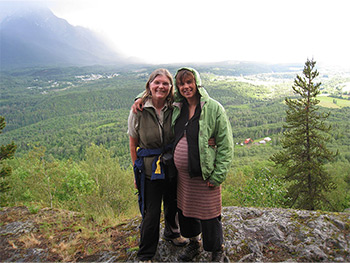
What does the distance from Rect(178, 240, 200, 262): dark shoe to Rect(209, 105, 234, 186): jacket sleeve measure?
117cm

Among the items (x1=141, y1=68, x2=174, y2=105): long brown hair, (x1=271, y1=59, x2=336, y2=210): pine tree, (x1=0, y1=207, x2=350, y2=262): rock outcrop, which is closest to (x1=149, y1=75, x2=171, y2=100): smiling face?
(x1=141, y1=68, x2=174, y2=105): long brown hair

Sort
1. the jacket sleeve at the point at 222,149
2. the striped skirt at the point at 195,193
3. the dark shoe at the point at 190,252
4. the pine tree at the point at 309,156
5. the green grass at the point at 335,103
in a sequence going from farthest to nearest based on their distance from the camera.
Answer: the green grass at the point at 335,103, the pine tree at the point at 309,156, the dark shoe at the point at 190,252, the striped skirt at the point at 195,193, the jacket sleeve at the point at 222,149

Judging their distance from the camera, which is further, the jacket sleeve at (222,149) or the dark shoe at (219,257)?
the dark shoe at (219,257)

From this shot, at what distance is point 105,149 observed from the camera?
1614 cm

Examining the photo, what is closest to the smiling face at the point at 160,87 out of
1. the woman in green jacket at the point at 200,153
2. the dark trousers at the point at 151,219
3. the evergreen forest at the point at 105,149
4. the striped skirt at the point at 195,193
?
the woman in green jacket at the point at 200,153

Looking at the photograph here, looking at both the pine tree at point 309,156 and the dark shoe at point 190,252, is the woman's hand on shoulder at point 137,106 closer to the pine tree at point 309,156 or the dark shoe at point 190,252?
the dark shoe at point 190,252

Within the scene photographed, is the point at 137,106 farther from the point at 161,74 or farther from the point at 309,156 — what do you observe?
the point at 309,156

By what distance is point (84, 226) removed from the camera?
4137mm

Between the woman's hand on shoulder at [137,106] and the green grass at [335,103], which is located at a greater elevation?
the woman's hand on shoulder at [137,106]

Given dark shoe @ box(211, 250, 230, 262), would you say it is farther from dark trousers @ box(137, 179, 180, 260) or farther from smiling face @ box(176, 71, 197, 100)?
smiling face @ box(176, 71, 197, 100)

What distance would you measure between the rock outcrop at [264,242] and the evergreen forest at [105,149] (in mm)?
1336

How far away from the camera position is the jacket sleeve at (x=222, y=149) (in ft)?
8.31

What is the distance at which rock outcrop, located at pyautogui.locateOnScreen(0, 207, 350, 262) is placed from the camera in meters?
2.82

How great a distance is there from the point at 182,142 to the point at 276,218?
2.48m
